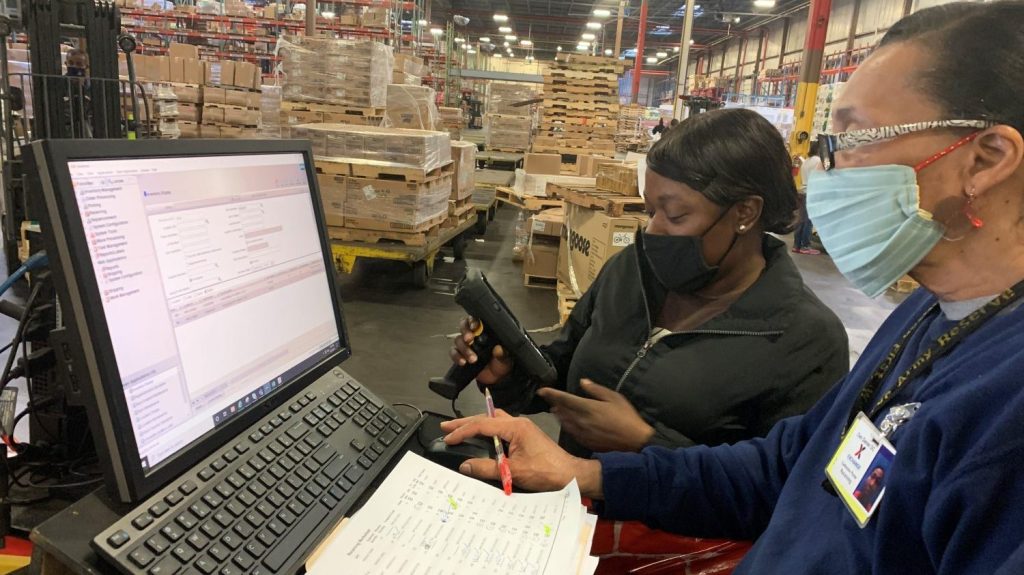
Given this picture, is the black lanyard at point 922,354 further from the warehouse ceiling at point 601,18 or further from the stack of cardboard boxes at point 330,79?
the warehouse ceiling at point 601,18

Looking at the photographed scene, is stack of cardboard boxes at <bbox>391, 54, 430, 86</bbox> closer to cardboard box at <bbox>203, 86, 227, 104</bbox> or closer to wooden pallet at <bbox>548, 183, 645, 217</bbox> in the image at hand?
cardboard box at <bbox>203, 86, 227, 104</bbox>

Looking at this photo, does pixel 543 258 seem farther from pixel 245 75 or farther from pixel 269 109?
pixel 245 75

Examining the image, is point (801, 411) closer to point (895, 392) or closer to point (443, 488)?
point (895, 392)

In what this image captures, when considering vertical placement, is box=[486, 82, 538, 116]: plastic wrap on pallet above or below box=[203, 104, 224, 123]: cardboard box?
above

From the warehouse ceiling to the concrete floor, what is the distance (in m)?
15.1

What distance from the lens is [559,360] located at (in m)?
1.79

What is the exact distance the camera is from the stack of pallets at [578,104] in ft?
35.2

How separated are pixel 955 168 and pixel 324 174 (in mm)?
5099

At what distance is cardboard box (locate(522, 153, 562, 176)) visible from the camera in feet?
27.3

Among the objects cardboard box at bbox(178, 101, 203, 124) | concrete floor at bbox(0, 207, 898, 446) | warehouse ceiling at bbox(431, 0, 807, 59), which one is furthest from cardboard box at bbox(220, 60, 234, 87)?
warehouse ceiling at bbox(431, 0, 807, 59)

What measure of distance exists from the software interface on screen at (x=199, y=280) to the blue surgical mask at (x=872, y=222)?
863mm

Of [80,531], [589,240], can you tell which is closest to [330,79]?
[589,240]

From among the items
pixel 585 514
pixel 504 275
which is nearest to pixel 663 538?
pixel 585 514

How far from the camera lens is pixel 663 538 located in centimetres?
123
